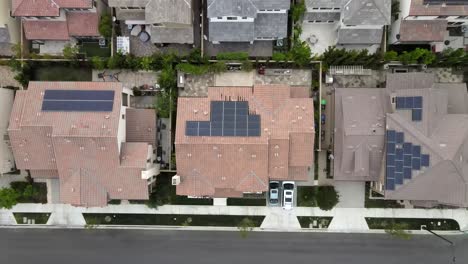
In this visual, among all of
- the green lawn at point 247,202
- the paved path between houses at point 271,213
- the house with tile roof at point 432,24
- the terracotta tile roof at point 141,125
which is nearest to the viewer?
the house with tile roof at point 432,24

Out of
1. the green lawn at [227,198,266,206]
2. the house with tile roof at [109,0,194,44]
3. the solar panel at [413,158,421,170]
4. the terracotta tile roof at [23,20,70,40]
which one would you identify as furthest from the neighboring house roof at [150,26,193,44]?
the solar panel at [413,158,421,170]

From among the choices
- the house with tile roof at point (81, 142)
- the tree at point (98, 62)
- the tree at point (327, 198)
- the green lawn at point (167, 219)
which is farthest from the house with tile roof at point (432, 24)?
the tree at point (98, 62)

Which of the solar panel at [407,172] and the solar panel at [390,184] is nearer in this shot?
the solar panel at [407,172]

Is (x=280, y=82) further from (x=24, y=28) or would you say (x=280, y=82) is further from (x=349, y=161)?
(x=24, y=28)

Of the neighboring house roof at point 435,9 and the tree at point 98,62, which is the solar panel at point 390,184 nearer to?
the neighboring house roof at point 435,9

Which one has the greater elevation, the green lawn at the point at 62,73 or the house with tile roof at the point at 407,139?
the green lawn at the point at 62,73

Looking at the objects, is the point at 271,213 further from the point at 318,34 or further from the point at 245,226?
the point at 318,34

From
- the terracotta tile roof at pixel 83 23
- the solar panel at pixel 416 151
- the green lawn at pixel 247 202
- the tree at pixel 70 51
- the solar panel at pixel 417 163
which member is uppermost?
the terracotta tile roof at pixel 83 23

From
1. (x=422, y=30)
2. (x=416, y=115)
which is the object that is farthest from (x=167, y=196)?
(x=422, y=30)
